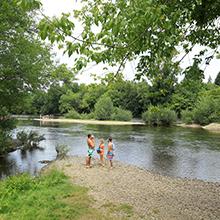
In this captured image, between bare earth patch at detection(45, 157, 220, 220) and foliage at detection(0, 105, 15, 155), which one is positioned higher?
foliage at detection(0, 105, 15, 155)

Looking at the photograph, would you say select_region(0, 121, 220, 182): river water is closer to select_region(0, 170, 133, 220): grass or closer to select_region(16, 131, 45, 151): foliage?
select_region(16, 131, 45, 151): foliage

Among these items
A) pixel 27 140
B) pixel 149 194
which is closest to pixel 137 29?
pixel 149 194

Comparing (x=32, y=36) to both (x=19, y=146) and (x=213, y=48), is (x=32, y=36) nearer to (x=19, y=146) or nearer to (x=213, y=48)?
(x=19, y=146)

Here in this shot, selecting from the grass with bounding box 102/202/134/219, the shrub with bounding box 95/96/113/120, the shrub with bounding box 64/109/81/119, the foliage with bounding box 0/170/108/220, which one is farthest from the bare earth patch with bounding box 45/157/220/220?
the shrub with bounding box 64/109/81/119

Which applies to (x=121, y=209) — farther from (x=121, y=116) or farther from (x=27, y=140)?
(x=121, y=116)

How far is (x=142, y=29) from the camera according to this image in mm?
A: 4547

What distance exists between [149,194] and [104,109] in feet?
229

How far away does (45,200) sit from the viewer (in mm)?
10195

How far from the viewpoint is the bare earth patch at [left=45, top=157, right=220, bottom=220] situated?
953 cm

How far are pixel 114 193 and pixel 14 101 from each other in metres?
14.5

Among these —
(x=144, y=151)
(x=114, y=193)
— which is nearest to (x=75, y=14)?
(x=114, y=193)

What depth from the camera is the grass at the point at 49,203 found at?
29.3ft

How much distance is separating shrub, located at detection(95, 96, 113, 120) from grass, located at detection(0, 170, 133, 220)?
68.5 m

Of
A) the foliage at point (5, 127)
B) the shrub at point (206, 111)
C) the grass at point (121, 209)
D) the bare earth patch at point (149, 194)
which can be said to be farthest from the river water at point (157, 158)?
the shrub at point (206, 111)
